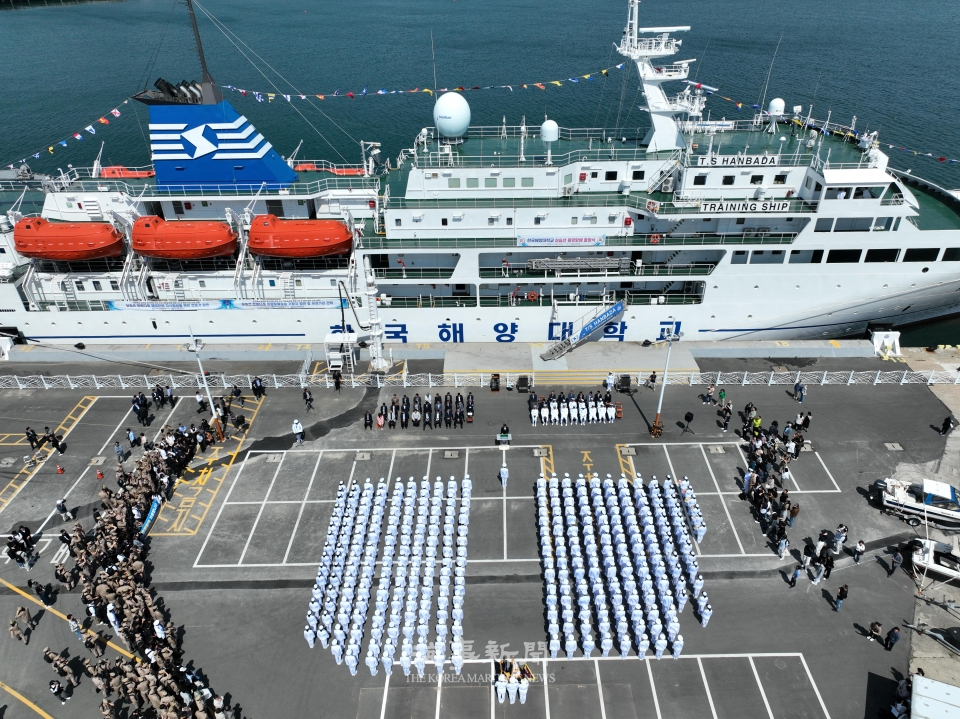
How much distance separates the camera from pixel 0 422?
1093 inches

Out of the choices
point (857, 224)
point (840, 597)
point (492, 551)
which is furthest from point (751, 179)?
point (492, 551)

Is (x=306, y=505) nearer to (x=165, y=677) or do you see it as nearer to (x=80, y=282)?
(x=165, y=677)

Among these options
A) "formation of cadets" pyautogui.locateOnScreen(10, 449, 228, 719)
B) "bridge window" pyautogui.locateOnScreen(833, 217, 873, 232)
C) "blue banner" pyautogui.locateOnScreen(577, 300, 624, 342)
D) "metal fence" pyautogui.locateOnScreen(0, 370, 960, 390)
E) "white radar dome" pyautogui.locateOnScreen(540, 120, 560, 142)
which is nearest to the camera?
"formation of cadets" pyautogui.locateOnScreen(10, 449, 228, 719)

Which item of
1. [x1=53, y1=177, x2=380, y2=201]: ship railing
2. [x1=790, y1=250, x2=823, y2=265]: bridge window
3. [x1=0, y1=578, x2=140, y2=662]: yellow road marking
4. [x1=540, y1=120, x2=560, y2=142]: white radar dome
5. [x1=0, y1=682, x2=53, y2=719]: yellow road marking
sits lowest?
[x1=0, y1=682, x2=53, y2=719]: yellow road marking

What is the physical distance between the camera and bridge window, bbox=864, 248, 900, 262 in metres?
30.2

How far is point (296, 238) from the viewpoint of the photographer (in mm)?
30109

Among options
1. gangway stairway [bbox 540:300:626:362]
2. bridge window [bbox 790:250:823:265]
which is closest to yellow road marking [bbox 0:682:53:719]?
gangway stairway [bbox 540:300:626:362]

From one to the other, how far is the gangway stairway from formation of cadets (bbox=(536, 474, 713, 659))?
363 inches

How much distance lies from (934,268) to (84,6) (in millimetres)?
173541

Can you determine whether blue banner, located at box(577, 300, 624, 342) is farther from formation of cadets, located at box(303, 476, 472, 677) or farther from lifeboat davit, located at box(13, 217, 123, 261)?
lifeboat davit, located at box(13, 217, 123, 261)

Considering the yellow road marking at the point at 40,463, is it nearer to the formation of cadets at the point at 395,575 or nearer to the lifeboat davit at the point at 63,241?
the lifeboat davit at the point at 63,241

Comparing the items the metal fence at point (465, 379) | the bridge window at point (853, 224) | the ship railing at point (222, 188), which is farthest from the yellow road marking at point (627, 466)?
the ship railing at point (222, 188)

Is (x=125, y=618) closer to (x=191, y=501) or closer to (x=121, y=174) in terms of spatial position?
(x=191, y=501)

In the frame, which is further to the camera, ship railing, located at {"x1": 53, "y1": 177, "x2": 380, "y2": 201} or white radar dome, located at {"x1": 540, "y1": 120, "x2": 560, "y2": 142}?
ship railing, located at {"x1": 53, "y1": 177, "x2": 380, "y2": 201}
